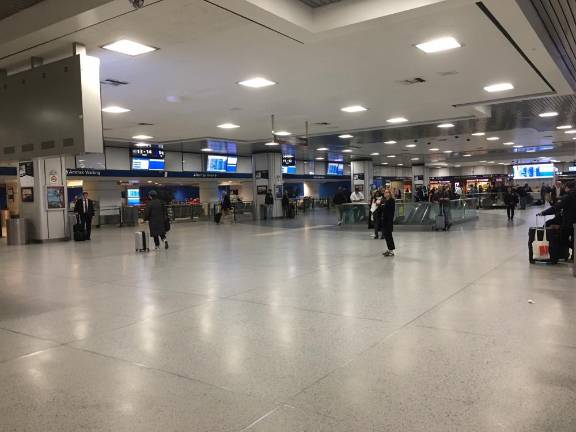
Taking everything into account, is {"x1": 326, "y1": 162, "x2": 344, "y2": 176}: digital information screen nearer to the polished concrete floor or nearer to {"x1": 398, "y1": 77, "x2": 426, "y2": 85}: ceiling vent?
{"x1": 398, "y1": 77, "x2": 426, "y2": 85}: ceiling vent

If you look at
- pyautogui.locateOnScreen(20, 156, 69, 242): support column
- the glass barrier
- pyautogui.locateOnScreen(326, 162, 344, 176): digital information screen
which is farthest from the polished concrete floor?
pyautogui.locateOnScreen(326, 162, 344, 176): digital information screen

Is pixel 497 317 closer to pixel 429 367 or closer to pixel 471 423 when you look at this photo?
pixel 429 367

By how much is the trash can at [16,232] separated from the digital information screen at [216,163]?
45.8ft

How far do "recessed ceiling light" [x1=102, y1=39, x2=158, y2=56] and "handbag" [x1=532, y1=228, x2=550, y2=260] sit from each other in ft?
25.6

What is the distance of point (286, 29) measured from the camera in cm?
→ 666

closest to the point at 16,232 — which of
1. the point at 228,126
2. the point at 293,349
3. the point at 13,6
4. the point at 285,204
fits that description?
the point at 228,126

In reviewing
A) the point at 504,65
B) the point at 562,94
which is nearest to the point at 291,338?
the point at 504,65

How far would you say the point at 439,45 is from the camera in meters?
7.70

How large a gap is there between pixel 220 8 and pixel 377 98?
23.5 feet

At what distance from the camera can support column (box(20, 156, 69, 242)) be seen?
1608 cm

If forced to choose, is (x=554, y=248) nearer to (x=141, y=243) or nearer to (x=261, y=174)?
(x=141, y=243)

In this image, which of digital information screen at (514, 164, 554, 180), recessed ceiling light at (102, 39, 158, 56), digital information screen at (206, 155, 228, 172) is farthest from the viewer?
digital information screen at (514, 164, 554, 180)

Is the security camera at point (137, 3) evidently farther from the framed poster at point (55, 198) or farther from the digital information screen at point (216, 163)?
the digital information screen at point (216, 163)

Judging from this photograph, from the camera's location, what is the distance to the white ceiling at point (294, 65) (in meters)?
6.37
